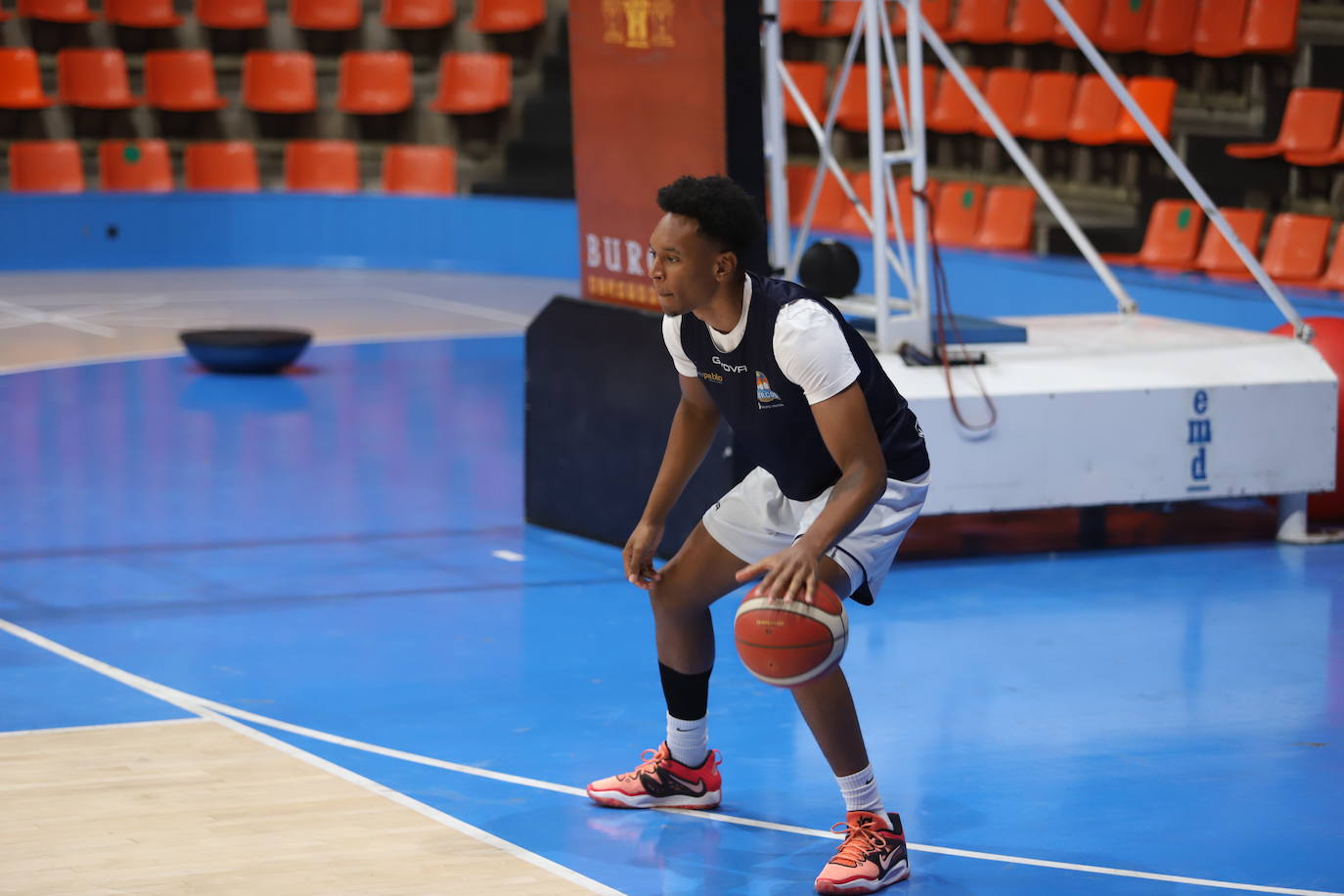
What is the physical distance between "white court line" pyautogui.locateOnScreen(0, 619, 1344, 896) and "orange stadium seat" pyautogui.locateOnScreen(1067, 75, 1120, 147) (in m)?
9.29

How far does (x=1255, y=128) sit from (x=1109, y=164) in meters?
1.23

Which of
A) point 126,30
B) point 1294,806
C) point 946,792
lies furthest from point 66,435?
point 126,30

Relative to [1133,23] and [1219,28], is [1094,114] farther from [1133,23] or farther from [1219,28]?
[1219,28]

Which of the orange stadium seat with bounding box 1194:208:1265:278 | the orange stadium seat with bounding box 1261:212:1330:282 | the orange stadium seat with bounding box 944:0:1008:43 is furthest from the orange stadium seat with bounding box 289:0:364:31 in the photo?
the orange stadium seat with bounding box 1261:212:1330:282

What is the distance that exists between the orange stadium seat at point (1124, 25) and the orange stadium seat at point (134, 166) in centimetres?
840

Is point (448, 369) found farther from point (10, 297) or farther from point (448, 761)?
point (448, 761)

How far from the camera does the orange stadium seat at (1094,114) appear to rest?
545 inches

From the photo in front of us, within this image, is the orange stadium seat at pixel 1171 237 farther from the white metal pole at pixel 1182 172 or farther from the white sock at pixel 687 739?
the white sock at pixel 687 739

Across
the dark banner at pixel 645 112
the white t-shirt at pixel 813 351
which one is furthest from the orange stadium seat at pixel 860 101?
the white t-shirt at pixel 813 351

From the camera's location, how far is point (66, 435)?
32.5ft

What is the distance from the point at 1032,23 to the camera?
14.9m

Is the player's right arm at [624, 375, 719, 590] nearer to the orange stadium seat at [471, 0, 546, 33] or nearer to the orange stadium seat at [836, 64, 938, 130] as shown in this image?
the orange stadium seat at [836, 64, 938, 130]

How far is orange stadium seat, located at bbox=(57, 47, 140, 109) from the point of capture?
1781 centimetres

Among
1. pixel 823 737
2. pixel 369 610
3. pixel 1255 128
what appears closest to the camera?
pixel 823 737
